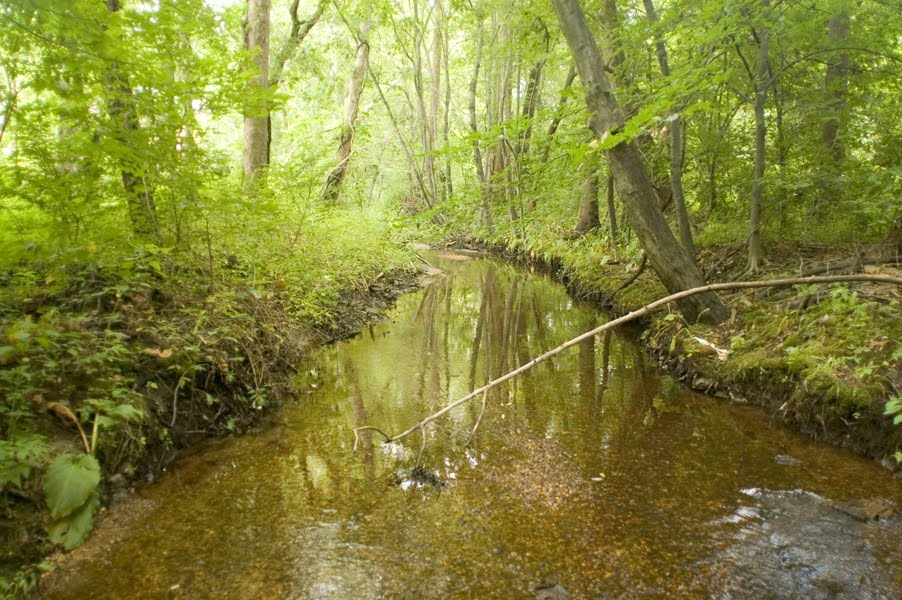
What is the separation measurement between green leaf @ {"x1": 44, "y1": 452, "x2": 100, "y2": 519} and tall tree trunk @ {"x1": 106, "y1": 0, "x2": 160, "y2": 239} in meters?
2.09

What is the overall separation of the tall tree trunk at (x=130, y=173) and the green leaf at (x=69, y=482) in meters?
2.09

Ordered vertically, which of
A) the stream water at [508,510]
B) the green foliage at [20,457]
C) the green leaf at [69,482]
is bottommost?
the stream water at [508,510]

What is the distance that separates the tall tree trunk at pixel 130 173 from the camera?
3701 millimetres

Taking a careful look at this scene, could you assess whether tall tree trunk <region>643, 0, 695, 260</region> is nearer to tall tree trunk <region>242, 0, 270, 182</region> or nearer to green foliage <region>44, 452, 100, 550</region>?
tall tree trunk <region>242, 0, 270, 182</region>

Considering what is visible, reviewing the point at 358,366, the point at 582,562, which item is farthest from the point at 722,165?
the point at 582,562

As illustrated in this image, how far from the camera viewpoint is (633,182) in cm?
545

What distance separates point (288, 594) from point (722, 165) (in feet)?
26.2

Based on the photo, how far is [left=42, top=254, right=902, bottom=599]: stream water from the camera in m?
2.45

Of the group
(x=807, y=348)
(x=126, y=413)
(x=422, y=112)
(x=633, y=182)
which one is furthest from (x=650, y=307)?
(x=422, y=112)

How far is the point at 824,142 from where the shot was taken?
6.89m

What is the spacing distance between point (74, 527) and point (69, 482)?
0.80 feet

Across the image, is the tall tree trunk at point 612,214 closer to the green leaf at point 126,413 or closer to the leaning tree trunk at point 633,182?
the leaning tree trunk at point 633,182

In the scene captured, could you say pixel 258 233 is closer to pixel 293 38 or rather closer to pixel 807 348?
pixel 807 348

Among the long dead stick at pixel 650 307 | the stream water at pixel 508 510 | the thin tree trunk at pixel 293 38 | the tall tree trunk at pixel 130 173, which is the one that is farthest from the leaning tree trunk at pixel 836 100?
the thin tree trunk at pixel 293 38
